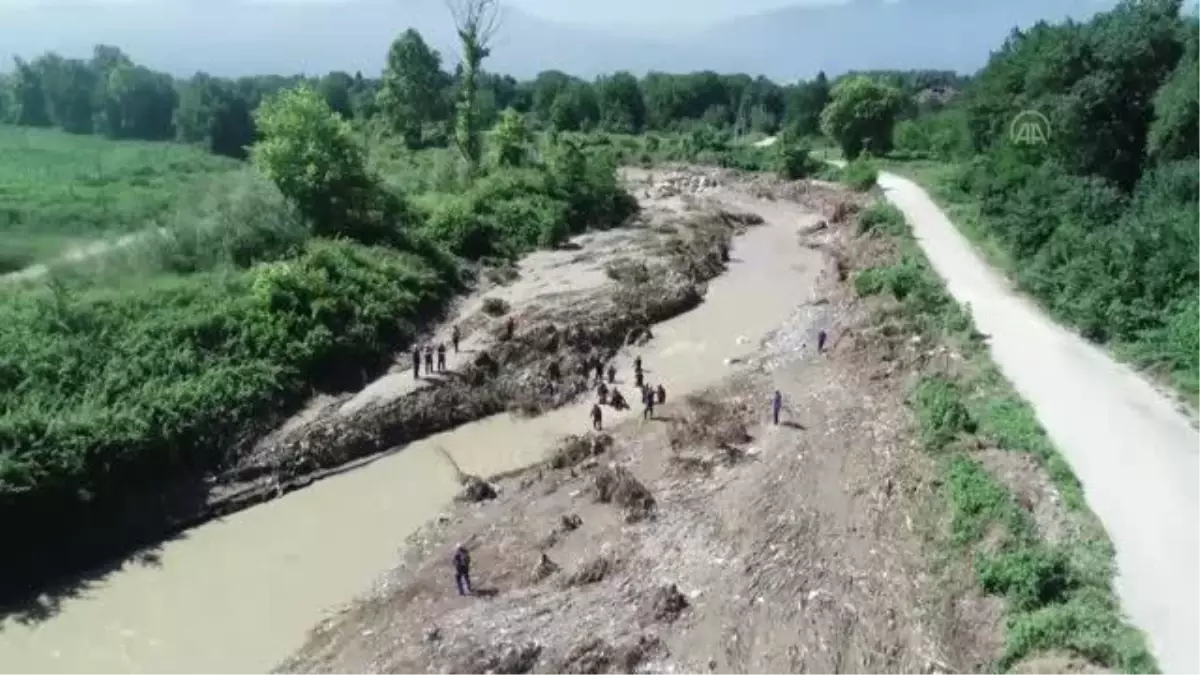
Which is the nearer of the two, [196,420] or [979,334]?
[196,420]

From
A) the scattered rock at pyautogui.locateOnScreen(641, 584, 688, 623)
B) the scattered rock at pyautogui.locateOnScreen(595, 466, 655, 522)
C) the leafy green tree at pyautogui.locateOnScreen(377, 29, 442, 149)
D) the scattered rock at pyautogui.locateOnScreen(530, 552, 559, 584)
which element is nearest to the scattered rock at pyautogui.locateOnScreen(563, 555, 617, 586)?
the scattered rock at pyautogui.locateOnScreen(530, 552, 559, 584)

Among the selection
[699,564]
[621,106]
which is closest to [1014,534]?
[699,564]

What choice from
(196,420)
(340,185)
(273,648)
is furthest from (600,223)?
(273,648)

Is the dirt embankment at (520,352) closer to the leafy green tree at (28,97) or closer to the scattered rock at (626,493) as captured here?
the scattered rock at (626,493)

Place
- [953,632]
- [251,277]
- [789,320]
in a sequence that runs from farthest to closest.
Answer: [789,320]
[251,277]
[953,632]

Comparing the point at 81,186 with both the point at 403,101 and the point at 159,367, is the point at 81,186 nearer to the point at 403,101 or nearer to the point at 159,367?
the point at 403,101

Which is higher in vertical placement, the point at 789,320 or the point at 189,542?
the point at 789,320

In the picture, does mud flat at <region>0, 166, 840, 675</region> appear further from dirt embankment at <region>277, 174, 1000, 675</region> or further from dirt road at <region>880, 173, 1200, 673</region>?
dirt road at <region>880, 173, 1200, 673</region>

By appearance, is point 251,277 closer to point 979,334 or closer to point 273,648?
point 273,648
